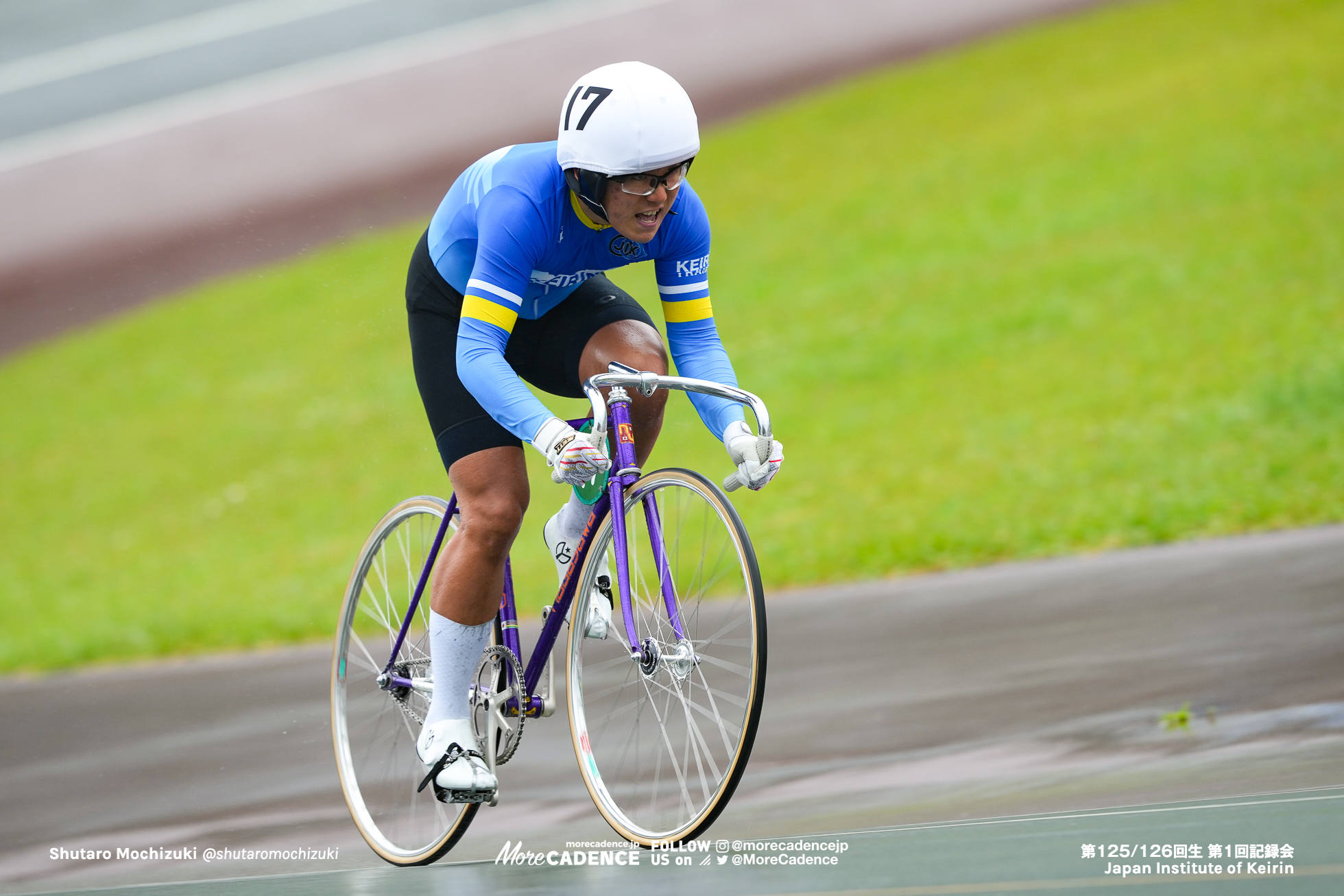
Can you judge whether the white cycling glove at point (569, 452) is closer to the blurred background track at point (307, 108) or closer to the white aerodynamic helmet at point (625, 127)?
the white aerodynamic helmet at point (625, 127)

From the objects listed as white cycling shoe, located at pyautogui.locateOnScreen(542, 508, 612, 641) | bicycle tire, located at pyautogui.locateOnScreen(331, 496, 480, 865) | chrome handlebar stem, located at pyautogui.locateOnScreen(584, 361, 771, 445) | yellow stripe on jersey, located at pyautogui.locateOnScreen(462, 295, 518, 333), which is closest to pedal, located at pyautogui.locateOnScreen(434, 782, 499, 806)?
bicycle tire, located at pyautogui.locateOnScreen(331, 496, 480, 865)

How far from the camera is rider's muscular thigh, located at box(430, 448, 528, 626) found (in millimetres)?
3676

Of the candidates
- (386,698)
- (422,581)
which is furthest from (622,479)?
(386,698)

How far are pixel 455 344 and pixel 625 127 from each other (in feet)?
2.60

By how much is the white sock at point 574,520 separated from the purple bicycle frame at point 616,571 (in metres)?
0.03

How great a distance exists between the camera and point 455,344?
3744mm

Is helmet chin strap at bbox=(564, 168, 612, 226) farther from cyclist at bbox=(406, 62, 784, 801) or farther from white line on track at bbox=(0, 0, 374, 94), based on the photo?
white line on track at bbox=(0, 0, 374, 94)

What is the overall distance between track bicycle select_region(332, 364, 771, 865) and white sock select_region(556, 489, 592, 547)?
18 centimetres

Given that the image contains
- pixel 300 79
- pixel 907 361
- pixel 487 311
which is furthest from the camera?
pixel 300 79

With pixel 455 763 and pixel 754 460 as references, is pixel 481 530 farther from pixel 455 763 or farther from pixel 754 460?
pixel 754 460

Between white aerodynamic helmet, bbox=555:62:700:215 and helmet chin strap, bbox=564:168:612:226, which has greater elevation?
white aerodynamic helmet, bbox=555:62:700:215

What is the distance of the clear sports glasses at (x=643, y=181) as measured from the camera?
333 centimetres

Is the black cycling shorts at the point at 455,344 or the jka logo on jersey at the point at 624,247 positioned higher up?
the jka logo on jersey at the point at 624,247

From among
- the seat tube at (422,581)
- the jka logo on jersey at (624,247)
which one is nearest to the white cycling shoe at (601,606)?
the seat tube at (422,581)
